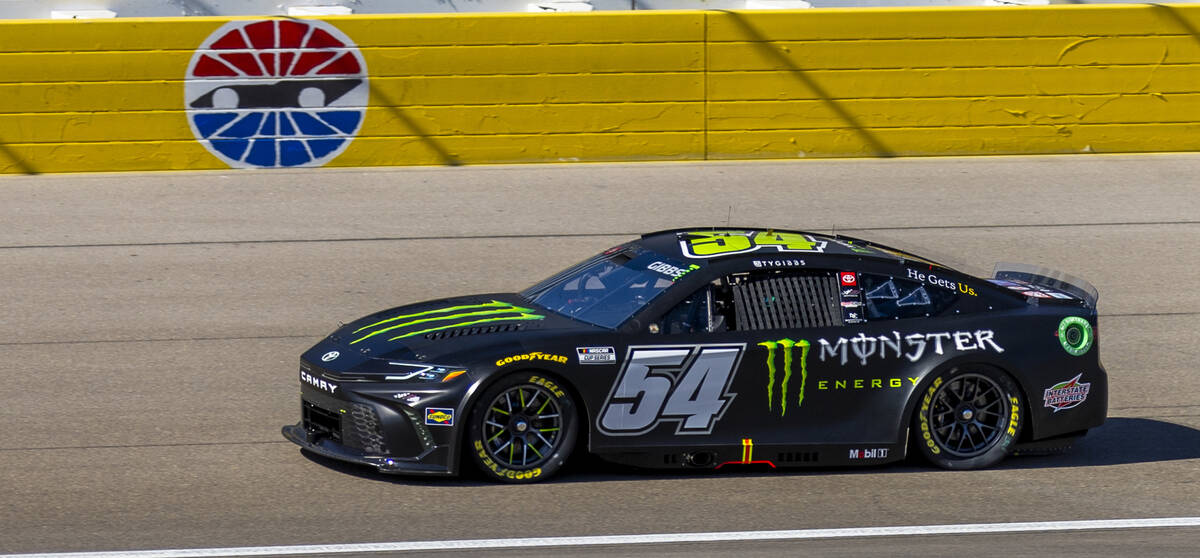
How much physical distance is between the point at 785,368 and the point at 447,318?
5.65 ft

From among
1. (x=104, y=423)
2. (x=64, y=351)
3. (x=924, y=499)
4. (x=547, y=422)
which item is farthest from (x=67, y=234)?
(x=924, y=499)

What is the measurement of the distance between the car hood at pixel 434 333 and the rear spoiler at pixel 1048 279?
259cm

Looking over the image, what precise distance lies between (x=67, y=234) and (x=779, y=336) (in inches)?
315

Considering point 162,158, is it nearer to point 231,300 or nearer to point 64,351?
point 231,300

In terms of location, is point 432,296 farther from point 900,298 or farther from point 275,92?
point 900,298

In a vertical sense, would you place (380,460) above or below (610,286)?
below

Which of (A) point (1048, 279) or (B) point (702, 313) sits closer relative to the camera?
(B) point (702, 313)

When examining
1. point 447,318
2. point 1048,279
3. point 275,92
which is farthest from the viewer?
point 275,92

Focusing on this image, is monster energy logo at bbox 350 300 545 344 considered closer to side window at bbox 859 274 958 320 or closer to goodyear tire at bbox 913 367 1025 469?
side window at bbox 859 274 958 320

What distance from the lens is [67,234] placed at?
13.0 metres

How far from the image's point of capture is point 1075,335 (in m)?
7.65

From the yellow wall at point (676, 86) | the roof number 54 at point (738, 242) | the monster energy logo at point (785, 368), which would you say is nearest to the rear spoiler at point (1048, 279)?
the roof number 54 at point (738, 242)

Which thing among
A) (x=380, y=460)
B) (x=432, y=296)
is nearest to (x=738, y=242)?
(x=380, y=460)

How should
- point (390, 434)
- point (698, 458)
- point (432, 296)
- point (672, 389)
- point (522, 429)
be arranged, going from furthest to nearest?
1. point (432, 296)
2. point (698, 458)
3. point (672, 389)
4. point (522, 429)
5. point (390, 434)
